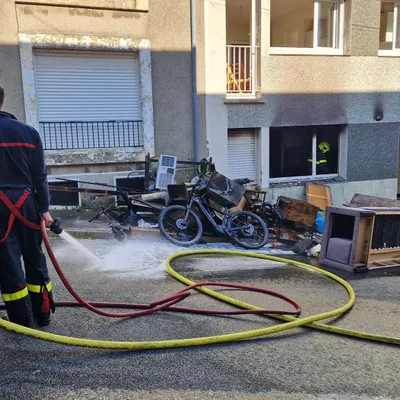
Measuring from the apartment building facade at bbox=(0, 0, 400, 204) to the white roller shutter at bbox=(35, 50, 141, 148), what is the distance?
2 cm

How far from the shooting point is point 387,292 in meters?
4.67

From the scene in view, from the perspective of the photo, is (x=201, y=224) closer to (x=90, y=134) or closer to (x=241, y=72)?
(x=90, y=134)

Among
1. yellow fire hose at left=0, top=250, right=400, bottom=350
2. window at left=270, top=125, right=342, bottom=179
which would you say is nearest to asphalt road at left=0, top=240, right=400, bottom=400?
yellow fire hose at left=0, top=250, right=400, bottom=350

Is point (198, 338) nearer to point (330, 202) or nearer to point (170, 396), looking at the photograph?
point (170, 396)

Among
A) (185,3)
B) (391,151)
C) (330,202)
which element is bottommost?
(330,202)

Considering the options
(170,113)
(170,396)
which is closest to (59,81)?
(170,113)

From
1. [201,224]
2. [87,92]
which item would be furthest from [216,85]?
[201,224]

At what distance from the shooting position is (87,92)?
908 cm

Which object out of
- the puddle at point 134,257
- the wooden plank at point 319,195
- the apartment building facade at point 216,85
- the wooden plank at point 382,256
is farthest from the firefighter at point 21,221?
the wooden plank at point 319,195

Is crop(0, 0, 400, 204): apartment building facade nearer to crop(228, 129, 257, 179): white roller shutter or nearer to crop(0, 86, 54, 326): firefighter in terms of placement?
crop(228, 129, 257, 179): white roller shutter

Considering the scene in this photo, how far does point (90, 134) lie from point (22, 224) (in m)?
6.49

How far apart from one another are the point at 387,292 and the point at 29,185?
3.93 meters

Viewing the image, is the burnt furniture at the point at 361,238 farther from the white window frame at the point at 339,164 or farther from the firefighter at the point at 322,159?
the firefighter at the point at 322,159

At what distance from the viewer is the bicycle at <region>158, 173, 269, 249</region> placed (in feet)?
22.4
